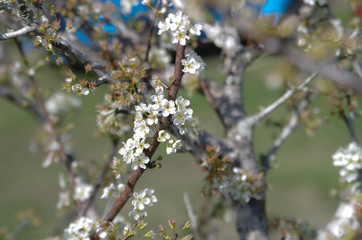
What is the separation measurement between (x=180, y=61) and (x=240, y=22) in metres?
0.36

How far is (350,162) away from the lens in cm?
223

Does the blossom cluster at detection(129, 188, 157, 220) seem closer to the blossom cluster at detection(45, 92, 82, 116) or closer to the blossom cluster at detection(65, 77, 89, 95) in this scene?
the blossom cluster at detection(65, 77, 89, 95)

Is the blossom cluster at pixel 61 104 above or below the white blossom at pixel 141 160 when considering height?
above

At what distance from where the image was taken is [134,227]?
1.53 metres

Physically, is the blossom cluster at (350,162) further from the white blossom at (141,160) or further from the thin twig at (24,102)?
the thin twig at (24,102)

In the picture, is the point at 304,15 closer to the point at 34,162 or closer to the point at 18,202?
the point at 18,202

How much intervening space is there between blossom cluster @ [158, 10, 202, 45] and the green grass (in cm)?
325

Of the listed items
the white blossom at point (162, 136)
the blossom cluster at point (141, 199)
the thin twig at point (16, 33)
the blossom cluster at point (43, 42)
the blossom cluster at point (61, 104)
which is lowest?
the blossom cluster at point (141, 199)

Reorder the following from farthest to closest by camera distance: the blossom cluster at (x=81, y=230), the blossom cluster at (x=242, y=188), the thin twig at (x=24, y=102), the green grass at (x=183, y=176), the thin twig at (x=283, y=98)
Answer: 1. the green grass at (x=183, y=176)
2. the thin twig at (x=24, y=102)
3. the thin twig at (x=283, y=98)
4. the blossom cluster at (x=242, y=188)
5. the blossom cluster at (x=81, y=230)

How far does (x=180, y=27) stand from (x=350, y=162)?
4.29 feet

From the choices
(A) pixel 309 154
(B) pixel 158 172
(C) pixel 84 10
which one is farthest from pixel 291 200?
(C) pixel 84 10

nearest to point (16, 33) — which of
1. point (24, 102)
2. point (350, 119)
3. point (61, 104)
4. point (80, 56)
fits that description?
point (80, 56)

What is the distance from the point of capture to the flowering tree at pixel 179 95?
1476mm

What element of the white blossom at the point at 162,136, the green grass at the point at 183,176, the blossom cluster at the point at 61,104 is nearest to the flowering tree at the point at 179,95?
the white blossom at the point at 162,136
